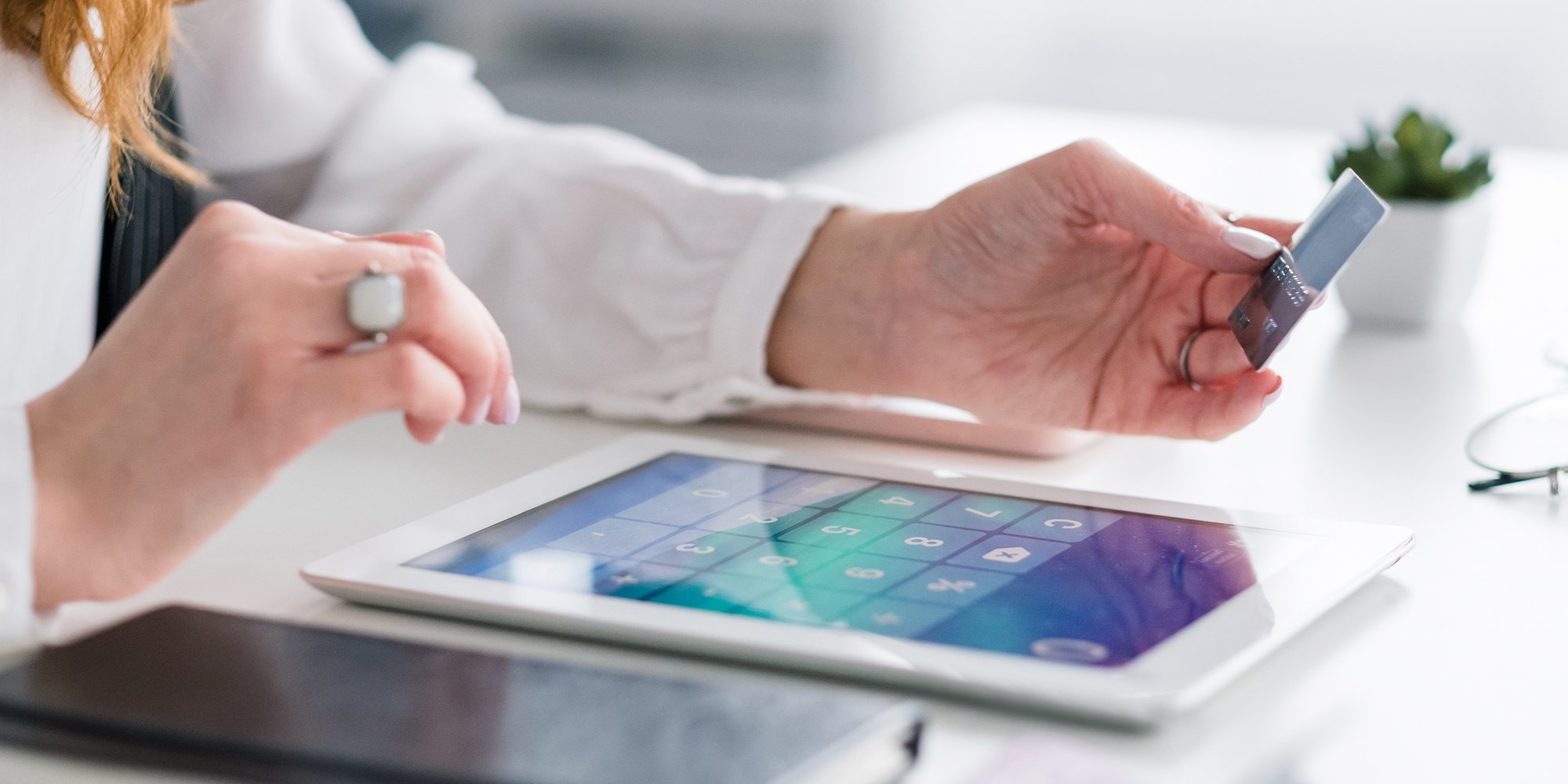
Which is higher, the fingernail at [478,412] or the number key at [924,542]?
the fingernail at [478,412]

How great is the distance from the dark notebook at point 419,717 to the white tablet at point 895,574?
0.04 meters

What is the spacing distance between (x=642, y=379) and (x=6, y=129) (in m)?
0.33

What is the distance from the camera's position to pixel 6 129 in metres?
0.72

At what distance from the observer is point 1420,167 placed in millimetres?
1010

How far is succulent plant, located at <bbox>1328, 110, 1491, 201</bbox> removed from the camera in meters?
1.01

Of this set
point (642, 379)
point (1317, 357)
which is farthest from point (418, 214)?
point (1317, 357)

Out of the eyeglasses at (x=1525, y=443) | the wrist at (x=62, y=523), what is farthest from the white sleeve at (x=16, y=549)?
the eyeglasses at (x=1525, y=443)

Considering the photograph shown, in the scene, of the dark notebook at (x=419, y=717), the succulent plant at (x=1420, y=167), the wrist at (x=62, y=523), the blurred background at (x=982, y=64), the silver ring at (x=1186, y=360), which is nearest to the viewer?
the dark notebook at (x=419, y=717)

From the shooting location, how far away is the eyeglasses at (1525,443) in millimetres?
703

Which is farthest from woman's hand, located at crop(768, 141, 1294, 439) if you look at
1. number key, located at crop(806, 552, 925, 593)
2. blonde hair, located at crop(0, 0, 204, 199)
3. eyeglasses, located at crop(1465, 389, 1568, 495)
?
blonde hair, located at crop(0, 0, 204, 199)

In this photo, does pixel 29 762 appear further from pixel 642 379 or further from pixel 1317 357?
pixel 1317 357

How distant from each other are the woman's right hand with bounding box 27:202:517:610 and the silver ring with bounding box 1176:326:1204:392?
39cm

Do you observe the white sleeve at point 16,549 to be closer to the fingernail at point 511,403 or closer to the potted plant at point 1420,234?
the fingernail at point 511,403

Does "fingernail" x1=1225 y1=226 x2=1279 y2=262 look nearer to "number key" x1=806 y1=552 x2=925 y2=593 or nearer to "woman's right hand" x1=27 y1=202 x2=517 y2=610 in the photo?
"number key" x1=806 y1=552 x2=925 y2=593
